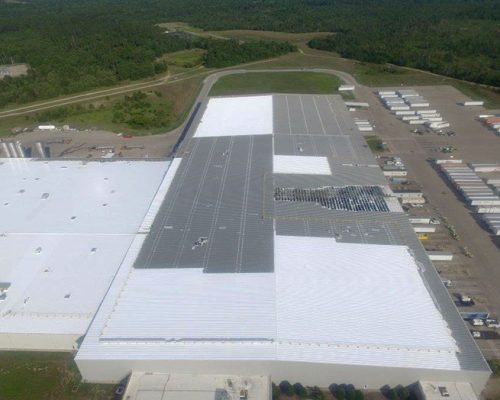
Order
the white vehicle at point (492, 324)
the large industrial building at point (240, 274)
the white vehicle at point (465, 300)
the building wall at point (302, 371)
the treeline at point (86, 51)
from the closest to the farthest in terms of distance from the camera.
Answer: the building wall at point (302, 371) → the large industrial building at point (240, 274) → the white vehicle at point (492, 324) → the white vehicle at point (465, 300) → the treeline at point (86, 51)

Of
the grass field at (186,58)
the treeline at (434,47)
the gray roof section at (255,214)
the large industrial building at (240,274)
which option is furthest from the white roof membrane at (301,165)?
the grass field at (186,58)

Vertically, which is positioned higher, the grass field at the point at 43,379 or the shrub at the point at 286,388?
the shrub at the point at 286,388

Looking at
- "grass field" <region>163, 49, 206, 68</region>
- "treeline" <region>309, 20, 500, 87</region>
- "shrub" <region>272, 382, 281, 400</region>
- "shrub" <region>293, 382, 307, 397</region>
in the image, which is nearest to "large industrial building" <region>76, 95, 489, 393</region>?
"shrub" <region>293, 382, 307, 397</region>

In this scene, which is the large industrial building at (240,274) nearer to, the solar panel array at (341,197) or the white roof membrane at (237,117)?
the solar panel array at (341,197)

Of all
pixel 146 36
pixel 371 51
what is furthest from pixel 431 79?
pixel 146 36

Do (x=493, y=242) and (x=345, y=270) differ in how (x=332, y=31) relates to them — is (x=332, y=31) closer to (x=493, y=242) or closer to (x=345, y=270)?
(x=493, y=242)

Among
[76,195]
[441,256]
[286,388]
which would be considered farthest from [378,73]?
[286,388]

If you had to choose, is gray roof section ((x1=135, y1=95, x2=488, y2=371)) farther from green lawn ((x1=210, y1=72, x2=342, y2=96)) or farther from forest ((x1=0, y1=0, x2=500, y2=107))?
forest ((x1=0, y1=0, x2=500, y2=107))

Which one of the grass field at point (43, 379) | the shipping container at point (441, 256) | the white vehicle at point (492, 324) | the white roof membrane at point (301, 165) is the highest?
the white roof membrane at point (301, 165)
